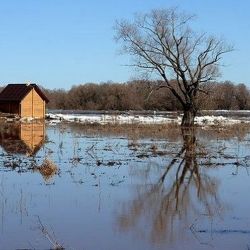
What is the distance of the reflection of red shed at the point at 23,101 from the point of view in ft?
179

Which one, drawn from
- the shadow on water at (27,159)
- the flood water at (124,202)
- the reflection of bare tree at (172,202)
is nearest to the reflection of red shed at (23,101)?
the shadow on water at (27,159)

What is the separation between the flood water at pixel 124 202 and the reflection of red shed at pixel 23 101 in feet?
121

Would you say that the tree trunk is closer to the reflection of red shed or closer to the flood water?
the reflection of red shed

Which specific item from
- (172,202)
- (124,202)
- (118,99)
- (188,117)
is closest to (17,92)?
(188,117)

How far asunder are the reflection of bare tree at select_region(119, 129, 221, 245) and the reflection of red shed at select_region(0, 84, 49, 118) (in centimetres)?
4121

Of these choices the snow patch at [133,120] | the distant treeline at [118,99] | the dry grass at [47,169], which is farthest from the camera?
the distant treeline at [118,99]

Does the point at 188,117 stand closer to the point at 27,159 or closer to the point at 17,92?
the point at 17,92

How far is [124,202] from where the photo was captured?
10.3 metres

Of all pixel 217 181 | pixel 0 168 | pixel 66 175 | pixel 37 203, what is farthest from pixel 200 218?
pixel 0 168

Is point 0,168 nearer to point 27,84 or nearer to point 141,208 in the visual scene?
point 141,208

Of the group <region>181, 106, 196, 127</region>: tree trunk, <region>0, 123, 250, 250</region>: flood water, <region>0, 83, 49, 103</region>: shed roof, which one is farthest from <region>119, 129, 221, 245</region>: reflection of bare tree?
<region>0, 83, 49, 103</region>: shed roof

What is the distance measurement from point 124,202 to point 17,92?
4721 cm

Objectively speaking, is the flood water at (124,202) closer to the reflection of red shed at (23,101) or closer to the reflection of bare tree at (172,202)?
the reflection of bare tree at (172,202)

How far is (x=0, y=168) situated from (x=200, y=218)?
7.75m
